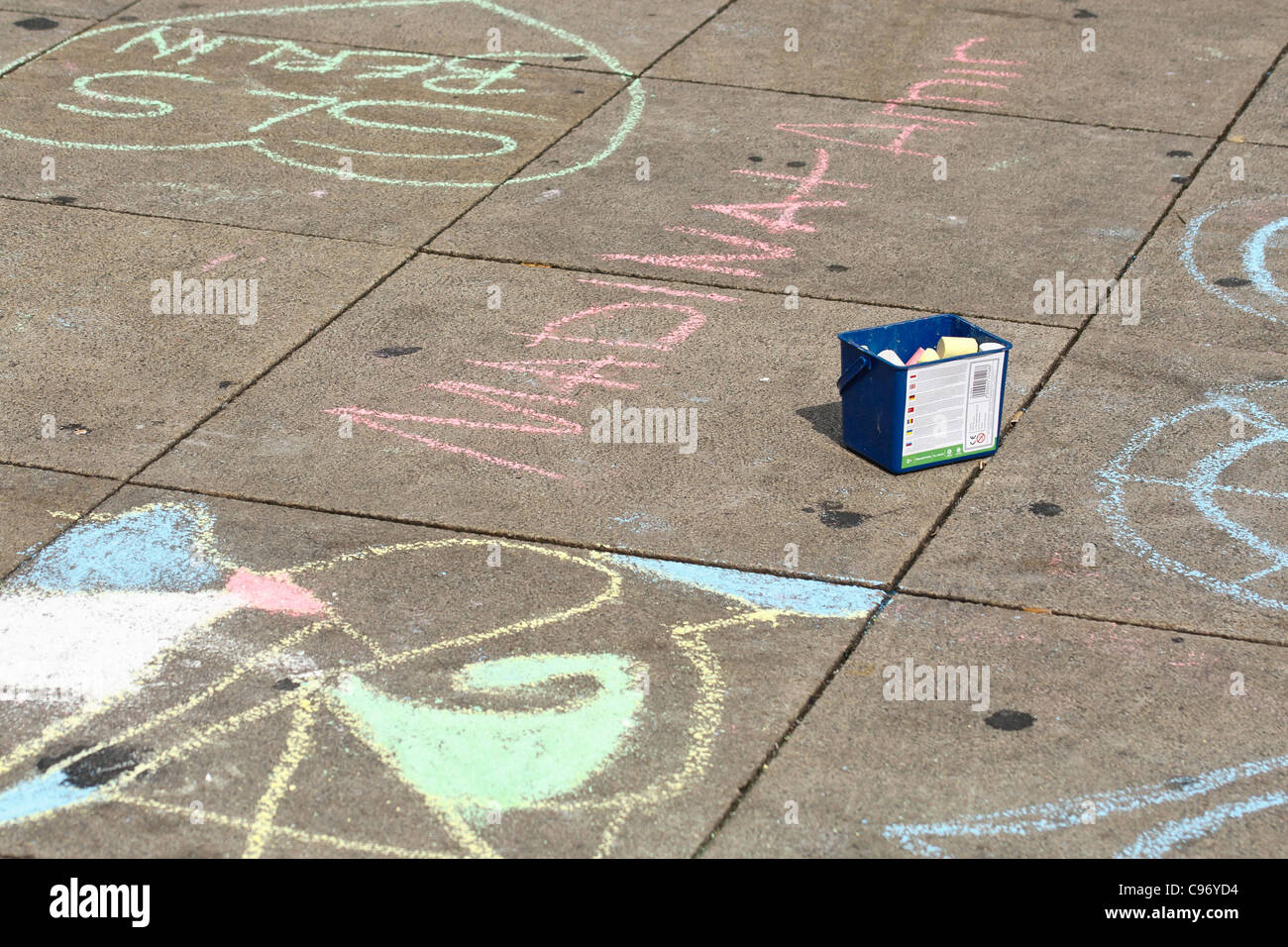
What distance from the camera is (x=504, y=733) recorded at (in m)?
3.52

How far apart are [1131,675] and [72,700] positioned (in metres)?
2.53

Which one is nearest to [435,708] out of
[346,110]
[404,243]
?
[404,243]

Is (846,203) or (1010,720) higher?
(846,203)

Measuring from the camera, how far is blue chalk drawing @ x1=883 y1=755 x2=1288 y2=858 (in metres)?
3.19

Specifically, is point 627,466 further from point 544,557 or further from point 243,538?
point 243,538

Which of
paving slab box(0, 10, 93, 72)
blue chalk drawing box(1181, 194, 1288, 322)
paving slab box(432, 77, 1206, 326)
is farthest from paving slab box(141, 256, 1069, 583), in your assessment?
paving slab box(0, 10, 93, 72)

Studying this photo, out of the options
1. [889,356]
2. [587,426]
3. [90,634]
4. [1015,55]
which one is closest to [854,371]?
[889,356]

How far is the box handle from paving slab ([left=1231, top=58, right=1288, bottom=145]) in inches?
132

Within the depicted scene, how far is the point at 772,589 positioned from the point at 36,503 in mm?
2135

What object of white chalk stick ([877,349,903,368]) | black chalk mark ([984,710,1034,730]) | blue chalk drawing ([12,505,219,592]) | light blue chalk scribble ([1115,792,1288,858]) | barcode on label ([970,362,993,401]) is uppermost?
white chalk stick ([877,349,903,368])

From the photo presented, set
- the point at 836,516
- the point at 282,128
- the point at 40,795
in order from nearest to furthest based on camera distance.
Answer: the point at 40,795 < the point at 836,516 < the point at 282,128

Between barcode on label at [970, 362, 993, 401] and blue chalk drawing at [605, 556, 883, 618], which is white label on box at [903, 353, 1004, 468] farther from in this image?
blue chalk drawing at [605, 556, 883, 618]

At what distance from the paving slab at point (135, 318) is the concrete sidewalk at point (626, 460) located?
0.02 metres

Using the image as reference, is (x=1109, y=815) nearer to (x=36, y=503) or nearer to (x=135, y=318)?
(x=36, y=503)
